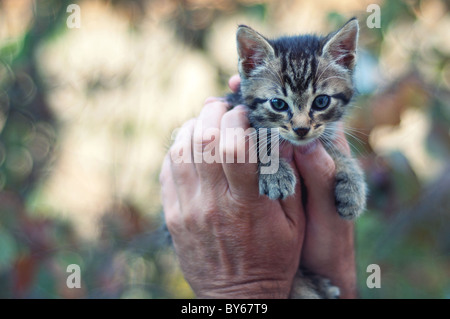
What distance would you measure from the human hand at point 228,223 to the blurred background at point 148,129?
22.3 inches

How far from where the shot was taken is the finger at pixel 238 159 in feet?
6.04

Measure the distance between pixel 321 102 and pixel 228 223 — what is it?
69 cm

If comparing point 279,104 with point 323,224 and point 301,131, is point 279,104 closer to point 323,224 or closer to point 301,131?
point 301,131

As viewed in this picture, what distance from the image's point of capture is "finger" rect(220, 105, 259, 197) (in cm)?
184

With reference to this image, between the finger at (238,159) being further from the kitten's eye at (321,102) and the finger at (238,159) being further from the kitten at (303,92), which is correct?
the kitten's eye at (321,102)

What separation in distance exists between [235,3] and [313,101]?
1.73 metres

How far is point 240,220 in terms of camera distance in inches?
77.7

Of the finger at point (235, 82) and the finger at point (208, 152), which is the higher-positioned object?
the finger at point (235, 82)

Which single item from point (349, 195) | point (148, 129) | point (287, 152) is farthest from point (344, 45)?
point (148, 129)

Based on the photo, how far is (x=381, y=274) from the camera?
2.59 metres
